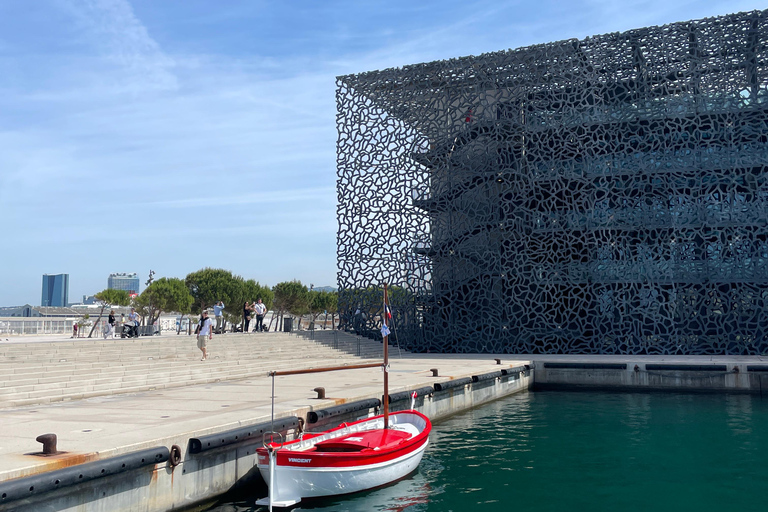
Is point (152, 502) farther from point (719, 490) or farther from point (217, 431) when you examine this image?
point (719, 490)

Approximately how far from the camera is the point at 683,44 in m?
28.6

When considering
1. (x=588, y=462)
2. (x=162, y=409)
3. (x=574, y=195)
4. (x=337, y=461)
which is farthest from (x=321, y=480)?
(x=574, y=195)

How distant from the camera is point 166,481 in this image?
7.98m

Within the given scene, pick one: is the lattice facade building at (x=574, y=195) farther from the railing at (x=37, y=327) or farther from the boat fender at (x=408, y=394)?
the railing at (x=37, y=327)

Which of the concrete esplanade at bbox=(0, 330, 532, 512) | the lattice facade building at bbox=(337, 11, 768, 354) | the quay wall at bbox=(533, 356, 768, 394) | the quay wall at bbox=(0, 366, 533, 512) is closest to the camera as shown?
the quay wall at bbox=(0, 366, 533, 512)

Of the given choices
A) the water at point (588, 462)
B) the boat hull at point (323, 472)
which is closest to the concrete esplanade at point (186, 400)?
the boat hull at point (323, 472)

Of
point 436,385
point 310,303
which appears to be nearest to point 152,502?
point 436,385

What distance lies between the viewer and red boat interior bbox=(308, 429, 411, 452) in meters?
9.58

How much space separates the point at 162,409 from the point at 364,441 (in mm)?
3533

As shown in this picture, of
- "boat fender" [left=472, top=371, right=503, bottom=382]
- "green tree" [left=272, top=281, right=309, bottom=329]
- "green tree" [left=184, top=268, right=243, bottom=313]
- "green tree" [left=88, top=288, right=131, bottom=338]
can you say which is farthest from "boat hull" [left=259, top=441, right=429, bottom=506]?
"green tree" [left=88, top=288, right=131, bottom=338]

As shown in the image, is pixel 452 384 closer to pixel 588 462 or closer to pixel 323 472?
pixel 588 462

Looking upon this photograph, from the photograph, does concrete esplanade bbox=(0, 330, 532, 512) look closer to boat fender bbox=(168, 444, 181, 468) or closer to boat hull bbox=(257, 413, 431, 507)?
boat fender bbox=(168, 444, 181, 468)

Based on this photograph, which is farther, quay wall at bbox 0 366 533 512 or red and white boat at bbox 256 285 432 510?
red and white boat at bbox 256 285 432 510

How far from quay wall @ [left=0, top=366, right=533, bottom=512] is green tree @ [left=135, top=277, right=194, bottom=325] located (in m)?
44.5
